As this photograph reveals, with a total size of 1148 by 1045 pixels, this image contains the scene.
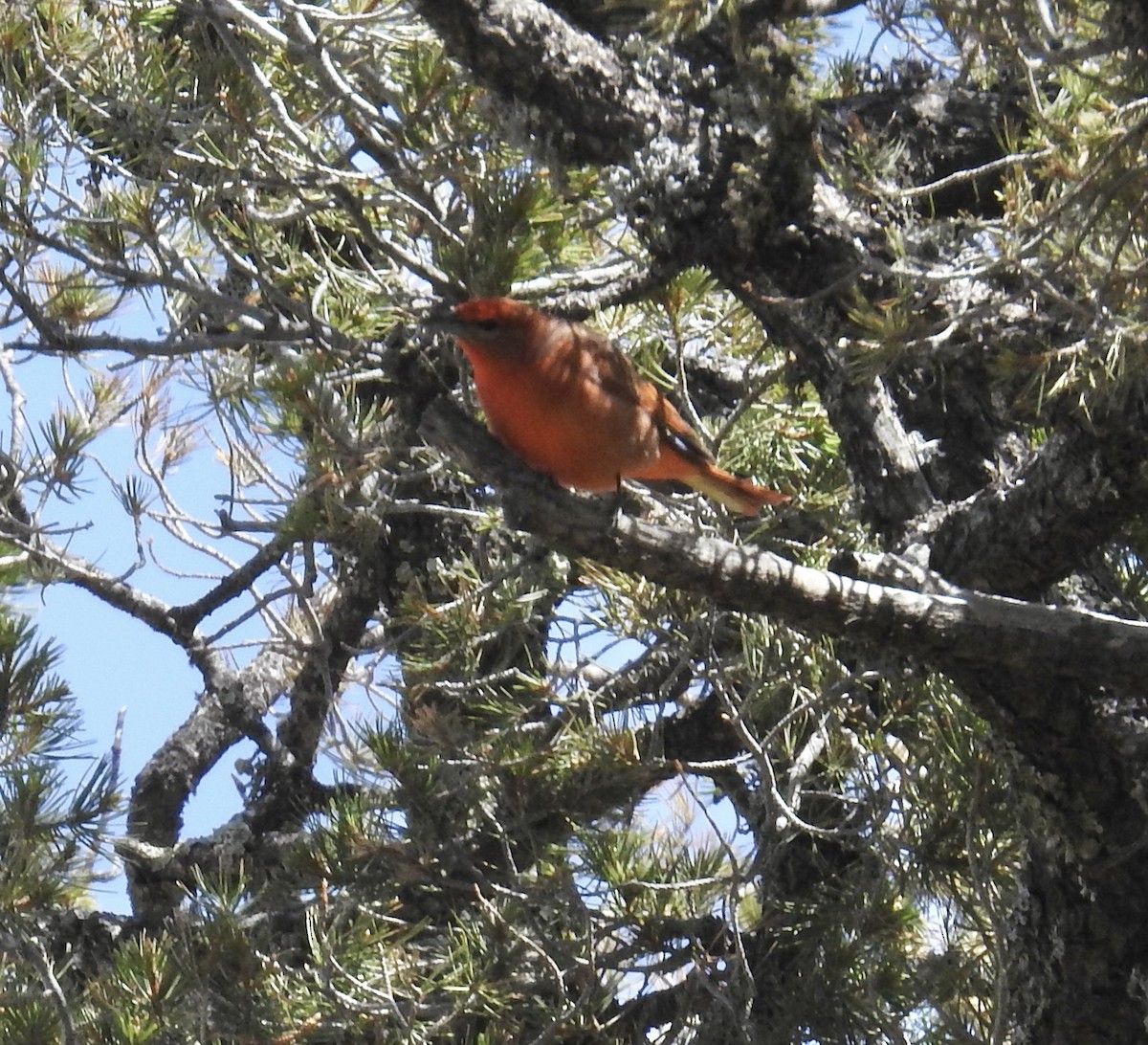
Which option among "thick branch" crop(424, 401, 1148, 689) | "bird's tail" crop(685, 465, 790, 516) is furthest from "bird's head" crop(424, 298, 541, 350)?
"bird's tail" crop(685, 465, 790, 516)

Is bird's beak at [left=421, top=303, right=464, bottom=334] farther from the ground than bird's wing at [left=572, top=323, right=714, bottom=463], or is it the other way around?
bird's wing at [left=572, top=323, right=714, bottom=463]

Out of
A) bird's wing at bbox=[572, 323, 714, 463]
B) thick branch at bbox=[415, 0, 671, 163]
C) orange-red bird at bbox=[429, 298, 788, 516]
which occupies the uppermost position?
thick branch at bbox=[415, 0, 671, 163]

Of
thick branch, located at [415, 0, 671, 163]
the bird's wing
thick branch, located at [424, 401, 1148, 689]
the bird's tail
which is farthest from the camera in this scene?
the bird's tail

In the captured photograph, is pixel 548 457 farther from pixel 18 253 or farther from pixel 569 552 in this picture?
pixel 18 253

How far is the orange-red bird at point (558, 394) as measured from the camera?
2.69 m

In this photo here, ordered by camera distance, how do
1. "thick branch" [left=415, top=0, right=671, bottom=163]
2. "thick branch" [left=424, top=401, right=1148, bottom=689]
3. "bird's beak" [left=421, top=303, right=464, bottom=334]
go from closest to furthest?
"thick branch" [left=424, top=401, right=1148, bottom=689], "thick branch" [left=415, top=0, right=671, bottom=163], "bird's beak" [left=421, top=303, right=464, bottom=334]

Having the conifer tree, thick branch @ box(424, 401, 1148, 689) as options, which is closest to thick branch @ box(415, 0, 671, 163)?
the conifer tree

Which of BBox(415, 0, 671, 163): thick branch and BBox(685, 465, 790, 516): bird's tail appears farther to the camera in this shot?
BBox(685, 465, 790, 516): bird's tail

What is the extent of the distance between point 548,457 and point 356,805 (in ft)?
3.02

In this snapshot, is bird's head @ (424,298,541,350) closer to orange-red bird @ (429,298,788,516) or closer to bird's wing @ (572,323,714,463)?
orange-red bird @ (429,298,788,516)

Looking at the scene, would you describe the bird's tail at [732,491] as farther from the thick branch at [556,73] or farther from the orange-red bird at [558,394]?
the thick branch at [556,73]

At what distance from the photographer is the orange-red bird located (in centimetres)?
269

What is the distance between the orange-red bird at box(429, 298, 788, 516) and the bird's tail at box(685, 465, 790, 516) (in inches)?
7.8

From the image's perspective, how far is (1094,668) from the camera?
2143mm
